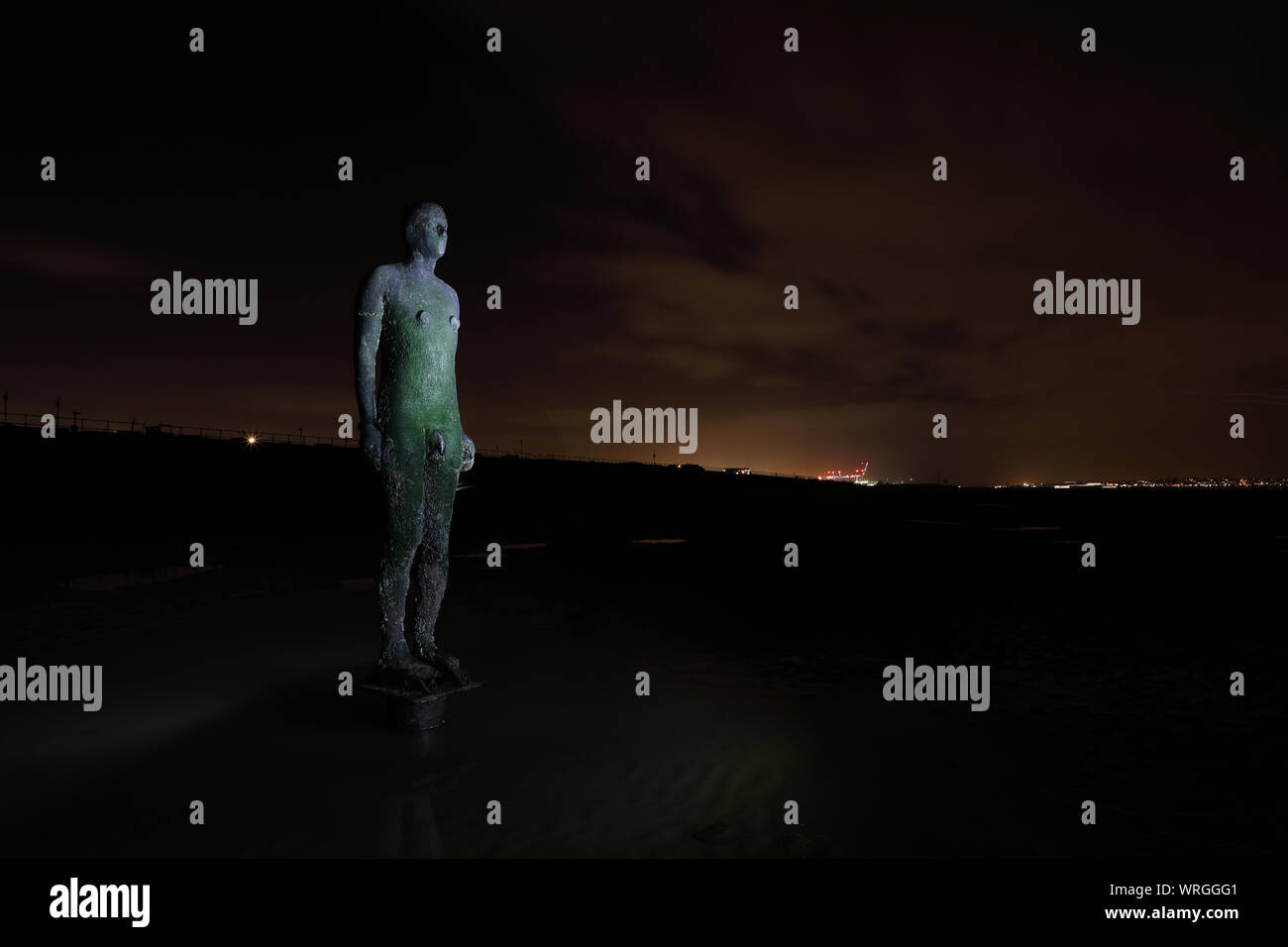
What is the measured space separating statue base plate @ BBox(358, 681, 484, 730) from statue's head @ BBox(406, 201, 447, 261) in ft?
12.4

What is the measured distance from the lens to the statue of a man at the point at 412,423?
587cm

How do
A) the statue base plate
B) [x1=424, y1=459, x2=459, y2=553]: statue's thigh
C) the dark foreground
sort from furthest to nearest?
[x1=424, y1=459, x2=459, y2=553]: statue's thigh < the statue base plate < the dark foreground

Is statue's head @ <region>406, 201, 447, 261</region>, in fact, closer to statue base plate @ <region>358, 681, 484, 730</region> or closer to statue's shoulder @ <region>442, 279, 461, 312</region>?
statue's shoulder @ <region>442, 279, 461, 312</region>

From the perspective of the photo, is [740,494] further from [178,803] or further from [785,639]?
[178,803]

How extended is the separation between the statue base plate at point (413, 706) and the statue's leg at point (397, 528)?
0.77ft

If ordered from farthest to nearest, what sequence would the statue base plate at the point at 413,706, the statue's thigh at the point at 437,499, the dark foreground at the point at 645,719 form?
1. the statue's thigh at the point at 437,499
2. the statue base plate at the point at 413,706
3. the dark foreground at the point at 645,719

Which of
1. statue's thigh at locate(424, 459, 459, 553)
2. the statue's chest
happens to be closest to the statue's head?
the statue's chest

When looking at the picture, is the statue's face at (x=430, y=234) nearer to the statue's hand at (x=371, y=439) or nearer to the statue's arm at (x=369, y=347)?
the statue's arm at (x=369, y=347)

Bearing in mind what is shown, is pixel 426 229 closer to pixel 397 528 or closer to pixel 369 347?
pixel 369 347

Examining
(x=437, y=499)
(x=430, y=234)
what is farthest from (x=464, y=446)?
(x=430, y=234)

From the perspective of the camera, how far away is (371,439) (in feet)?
19.2

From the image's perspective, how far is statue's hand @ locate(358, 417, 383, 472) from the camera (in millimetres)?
5848

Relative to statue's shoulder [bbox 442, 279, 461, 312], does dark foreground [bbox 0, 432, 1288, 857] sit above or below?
below

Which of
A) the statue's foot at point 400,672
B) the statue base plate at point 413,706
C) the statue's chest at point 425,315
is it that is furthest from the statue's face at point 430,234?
the statue base plate at point 413,706
